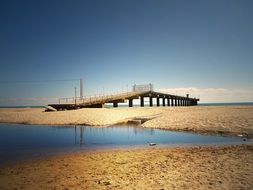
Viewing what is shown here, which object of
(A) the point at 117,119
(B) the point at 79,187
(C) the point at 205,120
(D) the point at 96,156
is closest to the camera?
(B) the point at 79,187

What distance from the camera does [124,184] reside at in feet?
27.4

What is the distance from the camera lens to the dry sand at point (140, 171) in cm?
831

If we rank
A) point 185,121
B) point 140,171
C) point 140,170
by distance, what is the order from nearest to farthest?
point 140,171 → point 140,170 → point 185,121

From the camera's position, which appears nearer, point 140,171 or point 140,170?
point 140,171

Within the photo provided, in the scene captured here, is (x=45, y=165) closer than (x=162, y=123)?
Yes

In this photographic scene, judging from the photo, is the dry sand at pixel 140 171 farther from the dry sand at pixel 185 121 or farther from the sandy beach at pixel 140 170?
the dry sand at pixel 185 121

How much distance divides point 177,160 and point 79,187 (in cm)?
481

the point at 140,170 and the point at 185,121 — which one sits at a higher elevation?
the point at 185,121

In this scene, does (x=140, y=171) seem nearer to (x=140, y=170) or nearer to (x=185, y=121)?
(x=140, y=170)

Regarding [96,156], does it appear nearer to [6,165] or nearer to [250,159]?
[6,165]

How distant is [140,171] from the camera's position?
9758 mm

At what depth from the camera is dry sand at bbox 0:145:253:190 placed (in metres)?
8.31

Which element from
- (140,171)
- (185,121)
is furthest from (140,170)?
(185,121)

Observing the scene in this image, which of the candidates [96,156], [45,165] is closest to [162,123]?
[96,156]
